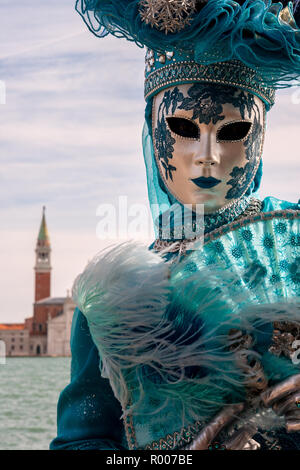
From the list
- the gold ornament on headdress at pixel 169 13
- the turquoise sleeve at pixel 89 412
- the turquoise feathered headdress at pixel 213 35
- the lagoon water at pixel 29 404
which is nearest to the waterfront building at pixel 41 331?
the lagoon water at pixel 29 404

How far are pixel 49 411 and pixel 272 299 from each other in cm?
2297

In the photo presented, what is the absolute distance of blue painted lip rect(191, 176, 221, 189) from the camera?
1.82 meters

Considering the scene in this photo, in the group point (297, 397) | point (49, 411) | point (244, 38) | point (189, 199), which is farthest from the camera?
point (49, 411)

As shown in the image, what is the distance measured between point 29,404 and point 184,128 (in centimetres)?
2536

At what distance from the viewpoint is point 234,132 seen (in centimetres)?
183

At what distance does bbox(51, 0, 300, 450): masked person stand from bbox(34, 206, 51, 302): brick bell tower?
55771 mm

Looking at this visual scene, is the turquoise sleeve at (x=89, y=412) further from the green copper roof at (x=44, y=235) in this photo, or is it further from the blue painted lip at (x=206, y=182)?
the green copper roof at (x=44, y=235)

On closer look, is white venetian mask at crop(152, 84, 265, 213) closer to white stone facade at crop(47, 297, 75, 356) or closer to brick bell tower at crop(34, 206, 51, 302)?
white stone facade at crop(47, 297, 75, 356)

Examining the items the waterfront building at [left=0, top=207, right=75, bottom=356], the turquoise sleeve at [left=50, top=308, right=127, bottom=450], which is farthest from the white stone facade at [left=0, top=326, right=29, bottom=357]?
the turquoise sleeve at [left=50, top=308, right=127, bottom=450]

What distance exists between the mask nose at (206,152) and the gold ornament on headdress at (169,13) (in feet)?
0.85

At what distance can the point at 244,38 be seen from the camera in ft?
5.51

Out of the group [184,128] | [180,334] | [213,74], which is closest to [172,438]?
[180,334]
